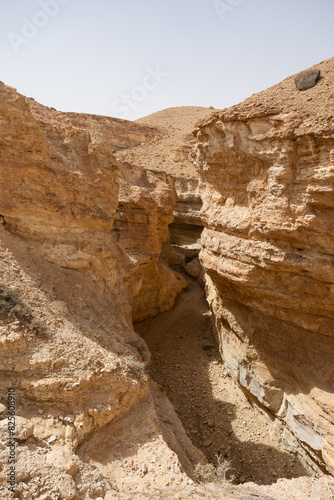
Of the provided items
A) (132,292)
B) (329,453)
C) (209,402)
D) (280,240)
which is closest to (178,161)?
(132,292)

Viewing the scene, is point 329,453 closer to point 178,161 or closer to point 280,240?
point 280,240

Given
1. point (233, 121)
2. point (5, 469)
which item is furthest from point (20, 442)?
point (233, 121)

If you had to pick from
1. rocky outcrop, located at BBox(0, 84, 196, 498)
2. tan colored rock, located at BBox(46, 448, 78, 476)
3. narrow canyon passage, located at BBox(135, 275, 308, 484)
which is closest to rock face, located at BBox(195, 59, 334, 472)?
narrow canyon passage, located at BBox(135, 275, 308, 484)

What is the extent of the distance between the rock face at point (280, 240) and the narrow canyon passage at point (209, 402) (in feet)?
2.79

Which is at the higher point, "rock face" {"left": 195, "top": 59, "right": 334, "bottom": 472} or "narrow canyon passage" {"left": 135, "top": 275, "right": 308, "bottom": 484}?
"rock face" {"left": 195, "top": 59, "right": 334, "bottom": 472}

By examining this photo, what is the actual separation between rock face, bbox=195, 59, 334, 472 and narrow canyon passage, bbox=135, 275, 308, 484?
852mm

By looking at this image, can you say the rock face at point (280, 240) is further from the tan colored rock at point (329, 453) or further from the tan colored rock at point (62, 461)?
the tan colored rock at point (62, 461)

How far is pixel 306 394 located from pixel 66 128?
31.2 ft

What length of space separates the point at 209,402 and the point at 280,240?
19.0ft

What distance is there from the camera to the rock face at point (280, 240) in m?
6.22

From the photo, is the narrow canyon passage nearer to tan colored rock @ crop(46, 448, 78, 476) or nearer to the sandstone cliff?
the sandstone cliff

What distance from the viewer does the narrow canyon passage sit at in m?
7.54

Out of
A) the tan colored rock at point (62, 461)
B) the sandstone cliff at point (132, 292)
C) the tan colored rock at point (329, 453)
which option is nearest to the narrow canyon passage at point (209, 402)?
the sandstone cliff at point (132, 292)

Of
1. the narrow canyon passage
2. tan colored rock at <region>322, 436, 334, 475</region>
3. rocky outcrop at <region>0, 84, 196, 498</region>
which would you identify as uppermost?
rocky outcrop at <region>0, 84, 196, 498</region>
